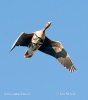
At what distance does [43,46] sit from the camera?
1677 inches

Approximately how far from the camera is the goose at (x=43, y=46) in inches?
1594

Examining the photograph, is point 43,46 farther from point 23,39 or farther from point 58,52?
point 23,39

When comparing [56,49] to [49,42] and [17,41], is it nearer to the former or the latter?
[49,42]

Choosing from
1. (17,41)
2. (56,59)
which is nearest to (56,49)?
(56,59)

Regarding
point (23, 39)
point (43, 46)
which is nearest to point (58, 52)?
point (43, 46)

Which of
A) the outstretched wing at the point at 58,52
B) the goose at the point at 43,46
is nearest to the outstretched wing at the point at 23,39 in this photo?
the goose at the point at 43,46

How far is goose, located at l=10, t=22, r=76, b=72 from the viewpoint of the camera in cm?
4050

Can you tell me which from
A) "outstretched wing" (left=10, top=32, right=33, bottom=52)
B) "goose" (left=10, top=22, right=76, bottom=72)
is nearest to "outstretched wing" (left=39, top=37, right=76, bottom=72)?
"goose" (left=10, top=22, right=76, bottom=72)

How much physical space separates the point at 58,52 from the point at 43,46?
1.07 meters

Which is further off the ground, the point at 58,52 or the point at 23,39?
the point at 23,39

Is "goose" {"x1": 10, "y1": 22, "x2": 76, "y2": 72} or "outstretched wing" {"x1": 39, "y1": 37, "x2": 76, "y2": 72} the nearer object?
"goose" {"x1": 10, "y1": 22, "x2": 76, "y2": 72}

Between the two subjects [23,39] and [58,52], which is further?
[58,52]

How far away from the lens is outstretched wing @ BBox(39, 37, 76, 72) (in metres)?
42.2

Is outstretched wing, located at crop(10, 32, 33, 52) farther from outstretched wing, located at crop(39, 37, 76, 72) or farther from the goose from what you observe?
outstretched wing, located at crop(39, 37, 76, 72)
